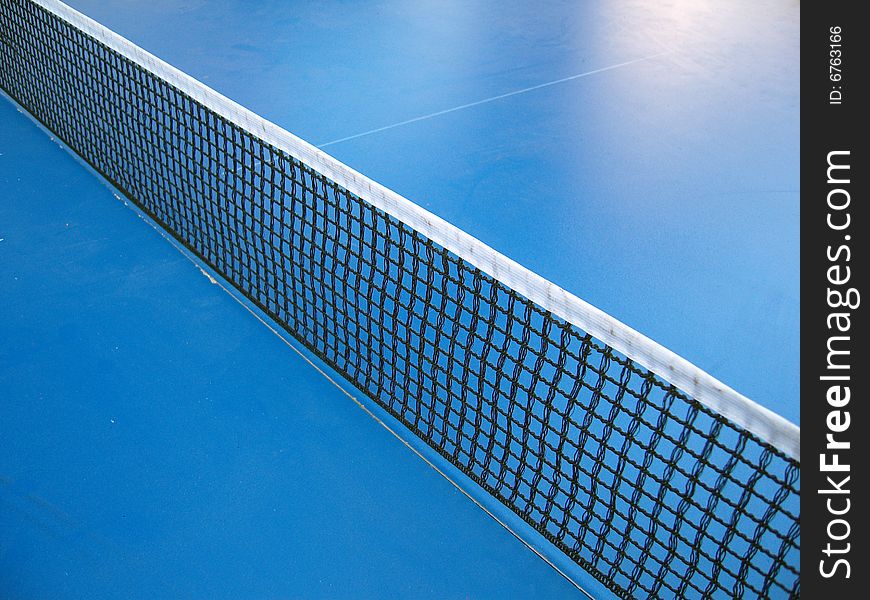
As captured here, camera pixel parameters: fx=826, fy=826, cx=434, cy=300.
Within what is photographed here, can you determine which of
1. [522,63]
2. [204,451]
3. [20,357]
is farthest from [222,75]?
[204,451]

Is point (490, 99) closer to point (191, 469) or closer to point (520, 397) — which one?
point (520, 397)

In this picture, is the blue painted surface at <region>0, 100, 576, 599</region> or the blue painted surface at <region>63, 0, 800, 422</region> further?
the blue painted surface at <region>63, 0, 800, 422</region>

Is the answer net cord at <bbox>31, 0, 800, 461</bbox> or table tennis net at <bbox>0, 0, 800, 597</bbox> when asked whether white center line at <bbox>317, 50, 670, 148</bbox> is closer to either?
table tennis net at <bbox>0, 0, 800, 597</bbox>

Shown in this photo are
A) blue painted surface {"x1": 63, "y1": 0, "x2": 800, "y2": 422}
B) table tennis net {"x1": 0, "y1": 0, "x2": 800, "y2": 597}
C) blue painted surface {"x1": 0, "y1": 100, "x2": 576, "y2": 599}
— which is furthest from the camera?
blue painted surface {"x1": 63, "y1": 0, "x2": 800, "y2": 422}

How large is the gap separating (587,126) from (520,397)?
7.46 feet

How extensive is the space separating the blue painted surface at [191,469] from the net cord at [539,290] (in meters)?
0.71

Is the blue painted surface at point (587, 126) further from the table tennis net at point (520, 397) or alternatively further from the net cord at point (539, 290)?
the net cord at point (539, 290)

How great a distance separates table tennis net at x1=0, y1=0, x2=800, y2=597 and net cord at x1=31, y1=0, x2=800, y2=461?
0.02 m

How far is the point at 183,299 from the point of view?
315 centimetres

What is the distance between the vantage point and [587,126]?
4535mm

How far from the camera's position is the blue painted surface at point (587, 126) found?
324 centimetres

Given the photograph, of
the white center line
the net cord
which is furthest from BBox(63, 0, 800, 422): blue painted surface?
the net cord
